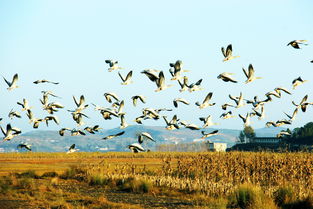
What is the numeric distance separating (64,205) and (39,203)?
3.83 meters

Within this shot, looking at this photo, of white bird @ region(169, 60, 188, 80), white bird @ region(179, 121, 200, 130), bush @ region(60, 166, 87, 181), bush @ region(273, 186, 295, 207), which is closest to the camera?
white bird @ region(169, 60, 188, 80)

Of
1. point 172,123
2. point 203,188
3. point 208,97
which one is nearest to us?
point 208,97

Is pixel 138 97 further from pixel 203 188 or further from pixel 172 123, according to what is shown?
pixel 203 188

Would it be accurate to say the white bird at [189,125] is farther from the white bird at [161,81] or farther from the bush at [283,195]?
the bush at [283,195]

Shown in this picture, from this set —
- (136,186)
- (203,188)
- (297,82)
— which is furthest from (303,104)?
(136,186)

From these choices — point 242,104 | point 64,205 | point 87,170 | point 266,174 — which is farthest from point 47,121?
point 87,170

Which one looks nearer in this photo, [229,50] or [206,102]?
[229,50]

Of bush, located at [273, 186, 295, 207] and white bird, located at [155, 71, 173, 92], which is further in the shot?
bush, located at [273, 186, 295, 207]

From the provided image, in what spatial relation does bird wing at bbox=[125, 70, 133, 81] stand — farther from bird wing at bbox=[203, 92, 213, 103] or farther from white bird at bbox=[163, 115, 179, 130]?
bird wing at bbox=[203, 92, 213, 103]

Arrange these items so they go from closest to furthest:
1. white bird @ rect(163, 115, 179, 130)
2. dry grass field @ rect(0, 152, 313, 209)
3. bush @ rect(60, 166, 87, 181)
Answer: white bird @ rect(163, 115, 179, 130), dry grass field @ rect(0, 152, 313, 209), bush @ rect(60, 166, 87, 181)

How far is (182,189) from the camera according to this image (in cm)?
3206

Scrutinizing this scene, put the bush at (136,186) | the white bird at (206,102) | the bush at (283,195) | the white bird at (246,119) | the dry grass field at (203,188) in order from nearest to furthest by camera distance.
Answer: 1. the white bird at (206,102)
2. the white bird at (246,119)
3. the bush at (283,195)
4. the dry grass field at (203,188)
5. the bush at (136,186)

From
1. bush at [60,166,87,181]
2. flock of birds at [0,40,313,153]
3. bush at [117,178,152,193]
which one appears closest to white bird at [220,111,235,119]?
flock of birds at [0,40,313,153]

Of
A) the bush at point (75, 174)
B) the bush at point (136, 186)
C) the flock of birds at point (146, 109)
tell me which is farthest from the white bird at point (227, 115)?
the bush at point (75, 174)
